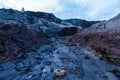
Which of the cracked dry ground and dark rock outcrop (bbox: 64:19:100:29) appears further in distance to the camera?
dark rock outcrop (bbox: 64:19:100:29)

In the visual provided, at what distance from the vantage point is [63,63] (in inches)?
611

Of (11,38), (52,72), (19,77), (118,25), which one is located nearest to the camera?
(19,77)

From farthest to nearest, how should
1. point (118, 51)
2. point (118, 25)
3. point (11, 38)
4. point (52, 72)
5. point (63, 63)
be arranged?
point (118, 25)
point (11, 38)
point (118, 51)
point (63, 63)
point (52, 72)

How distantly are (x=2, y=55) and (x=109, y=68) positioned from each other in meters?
6.91

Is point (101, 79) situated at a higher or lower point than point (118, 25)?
lower

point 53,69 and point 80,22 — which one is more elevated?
point 53,69

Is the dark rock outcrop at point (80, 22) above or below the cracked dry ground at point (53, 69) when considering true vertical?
below

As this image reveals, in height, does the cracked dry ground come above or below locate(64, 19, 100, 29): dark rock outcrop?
above

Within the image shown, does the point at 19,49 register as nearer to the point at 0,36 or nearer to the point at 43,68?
the point at 0,36

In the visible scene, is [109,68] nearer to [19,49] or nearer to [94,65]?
[94,65]

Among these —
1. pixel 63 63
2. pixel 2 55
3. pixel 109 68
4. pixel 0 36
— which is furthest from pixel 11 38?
pixel 109 68

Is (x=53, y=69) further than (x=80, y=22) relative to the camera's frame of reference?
No

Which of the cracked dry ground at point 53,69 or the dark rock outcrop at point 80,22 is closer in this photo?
the cracked dry ground at point 53,69

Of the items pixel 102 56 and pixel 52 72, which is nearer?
pixel 52 72
